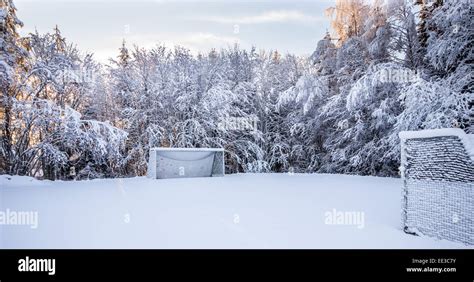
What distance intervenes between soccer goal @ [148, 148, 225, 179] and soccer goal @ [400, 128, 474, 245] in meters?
7.15

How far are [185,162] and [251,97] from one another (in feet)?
19.8

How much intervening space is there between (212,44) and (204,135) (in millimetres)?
5769

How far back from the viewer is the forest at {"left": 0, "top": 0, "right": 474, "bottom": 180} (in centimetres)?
788

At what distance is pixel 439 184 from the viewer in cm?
282

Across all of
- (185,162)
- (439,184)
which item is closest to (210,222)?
(439,184)

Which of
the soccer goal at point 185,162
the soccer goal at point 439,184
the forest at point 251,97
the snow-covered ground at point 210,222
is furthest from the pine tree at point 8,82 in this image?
the soccer goal at point 439,184

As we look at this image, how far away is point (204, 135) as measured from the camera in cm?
1267

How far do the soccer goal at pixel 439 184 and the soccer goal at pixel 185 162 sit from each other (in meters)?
7.15

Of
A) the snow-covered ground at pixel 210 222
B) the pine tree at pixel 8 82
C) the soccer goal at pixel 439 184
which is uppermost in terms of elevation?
the pine tree at pixel 8 82

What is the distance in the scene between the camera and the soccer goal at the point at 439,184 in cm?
261

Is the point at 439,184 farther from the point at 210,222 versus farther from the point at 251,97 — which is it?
the point at 251,97

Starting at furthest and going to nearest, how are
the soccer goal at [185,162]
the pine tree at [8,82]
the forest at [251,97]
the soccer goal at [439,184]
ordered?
the soccer goal at [185,162] < the pine tree at [8,82] < the forest at [251,97] < the soccer goal at [439,184]

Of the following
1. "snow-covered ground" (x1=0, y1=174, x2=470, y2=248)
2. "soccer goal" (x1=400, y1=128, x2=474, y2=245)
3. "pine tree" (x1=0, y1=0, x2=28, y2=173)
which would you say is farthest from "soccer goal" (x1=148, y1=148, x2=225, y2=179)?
"soccer goal" (x1=400, y1=128, x2=474, y2=245)

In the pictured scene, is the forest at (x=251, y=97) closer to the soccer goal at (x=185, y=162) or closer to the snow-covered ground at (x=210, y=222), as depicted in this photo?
the soccer goal at (x=185, y=162)
